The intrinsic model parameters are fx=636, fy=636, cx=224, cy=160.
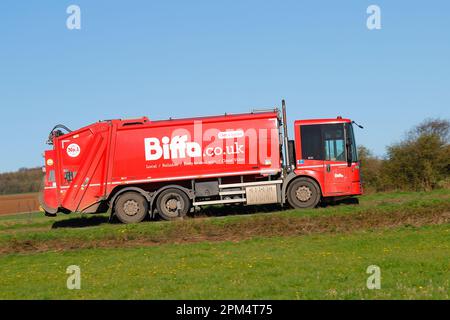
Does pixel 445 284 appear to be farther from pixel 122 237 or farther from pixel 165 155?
pixel 165 155

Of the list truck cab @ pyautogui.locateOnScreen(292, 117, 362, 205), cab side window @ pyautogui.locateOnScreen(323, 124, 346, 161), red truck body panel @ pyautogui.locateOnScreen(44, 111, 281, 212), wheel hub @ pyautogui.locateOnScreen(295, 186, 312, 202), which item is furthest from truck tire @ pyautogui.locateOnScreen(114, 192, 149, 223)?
cab side window @ pyautogui.locateOnScreen(323, 124, 346, 161)

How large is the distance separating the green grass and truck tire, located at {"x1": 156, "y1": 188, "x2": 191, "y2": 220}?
15.2 feet

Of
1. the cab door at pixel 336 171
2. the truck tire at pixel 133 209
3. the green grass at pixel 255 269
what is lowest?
the green grass at pixel 255 269

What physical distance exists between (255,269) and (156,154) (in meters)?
9.94

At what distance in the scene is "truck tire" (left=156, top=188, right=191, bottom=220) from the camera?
69.6ft

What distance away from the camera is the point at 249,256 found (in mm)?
13703

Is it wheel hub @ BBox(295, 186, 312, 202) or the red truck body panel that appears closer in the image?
the red truck body panel

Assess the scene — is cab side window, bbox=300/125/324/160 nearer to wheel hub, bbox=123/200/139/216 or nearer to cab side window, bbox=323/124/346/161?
cab side window, bbox=323/124/346/161

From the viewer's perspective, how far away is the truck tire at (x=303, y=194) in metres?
21.2

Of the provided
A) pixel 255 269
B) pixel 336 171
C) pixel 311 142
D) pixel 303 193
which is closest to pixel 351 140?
pixel 336 171

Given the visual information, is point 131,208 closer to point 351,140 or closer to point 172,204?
point 172,204

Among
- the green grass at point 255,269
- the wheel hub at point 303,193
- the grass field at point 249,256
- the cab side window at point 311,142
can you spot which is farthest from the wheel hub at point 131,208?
the cab side window at point 311,142

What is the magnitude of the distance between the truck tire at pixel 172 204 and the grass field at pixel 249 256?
1.93 meters

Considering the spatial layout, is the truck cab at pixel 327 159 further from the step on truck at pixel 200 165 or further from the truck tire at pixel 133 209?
the truck tire at pixel 133 209
